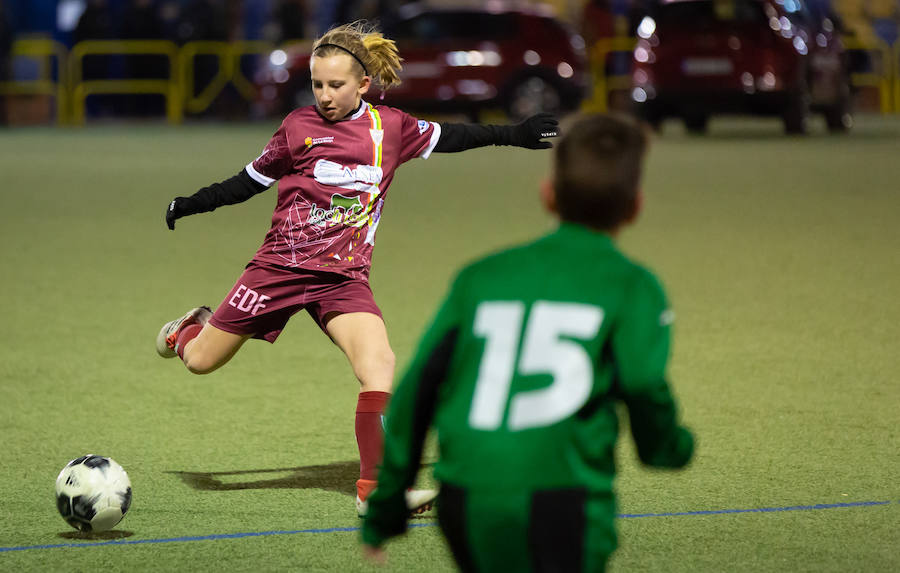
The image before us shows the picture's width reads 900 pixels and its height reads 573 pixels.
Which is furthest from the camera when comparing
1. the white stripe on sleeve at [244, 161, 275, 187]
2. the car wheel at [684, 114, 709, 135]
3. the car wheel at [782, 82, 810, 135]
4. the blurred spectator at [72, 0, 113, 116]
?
the blurred spectator at [72, 0, 113, 116]

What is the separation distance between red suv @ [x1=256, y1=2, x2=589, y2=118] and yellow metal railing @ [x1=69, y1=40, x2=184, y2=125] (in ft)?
13.7

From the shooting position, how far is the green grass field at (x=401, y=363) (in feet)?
15.0

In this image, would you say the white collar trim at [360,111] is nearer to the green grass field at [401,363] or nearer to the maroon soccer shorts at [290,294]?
the maroon soccer shorts at [290,294]

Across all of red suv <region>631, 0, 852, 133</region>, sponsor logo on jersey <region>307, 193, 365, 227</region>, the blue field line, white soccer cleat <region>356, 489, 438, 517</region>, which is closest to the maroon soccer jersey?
sponsor logo on jersey <region>307, 193, 365, 227</region>

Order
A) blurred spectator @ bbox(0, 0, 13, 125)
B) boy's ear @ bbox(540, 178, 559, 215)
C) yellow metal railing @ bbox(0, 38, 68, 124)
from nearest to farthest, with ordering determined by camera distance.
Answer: boy's ear @ bbox(540, 178, 559, 215), blurred spectator @ bbox(0, 0, 13, 125), yellow metal railing @ bbox(0, 38, 68, 124)

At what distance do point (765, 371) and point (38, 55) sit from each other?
23.5 metres

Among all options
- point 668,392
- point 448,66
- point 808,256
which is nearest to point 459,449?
point 668,392

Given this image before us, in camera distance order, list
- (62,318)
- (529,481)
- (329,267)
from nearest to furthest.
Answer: (529,481) → (329,267) → (62,318)

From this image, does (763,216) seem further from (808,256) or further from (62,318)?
(62,318)

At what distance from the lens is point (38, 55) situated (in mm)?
28297

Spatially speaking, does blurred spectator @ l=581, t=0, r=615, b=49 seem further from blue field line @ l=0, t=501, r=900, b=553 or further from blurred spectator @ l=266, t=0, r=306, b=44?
blue field line @ l=0, t=501, r=900, b=553

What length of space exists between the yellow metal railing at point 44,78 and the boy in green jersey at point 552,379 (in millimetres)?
25289

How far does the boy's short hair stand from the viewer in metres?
2.70

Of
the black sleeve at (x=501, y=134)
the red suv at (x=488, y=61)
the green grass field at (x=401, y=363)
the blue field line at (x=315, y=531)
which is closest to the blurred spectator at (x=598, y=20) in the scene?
the red suv at (x=488, y=61)
